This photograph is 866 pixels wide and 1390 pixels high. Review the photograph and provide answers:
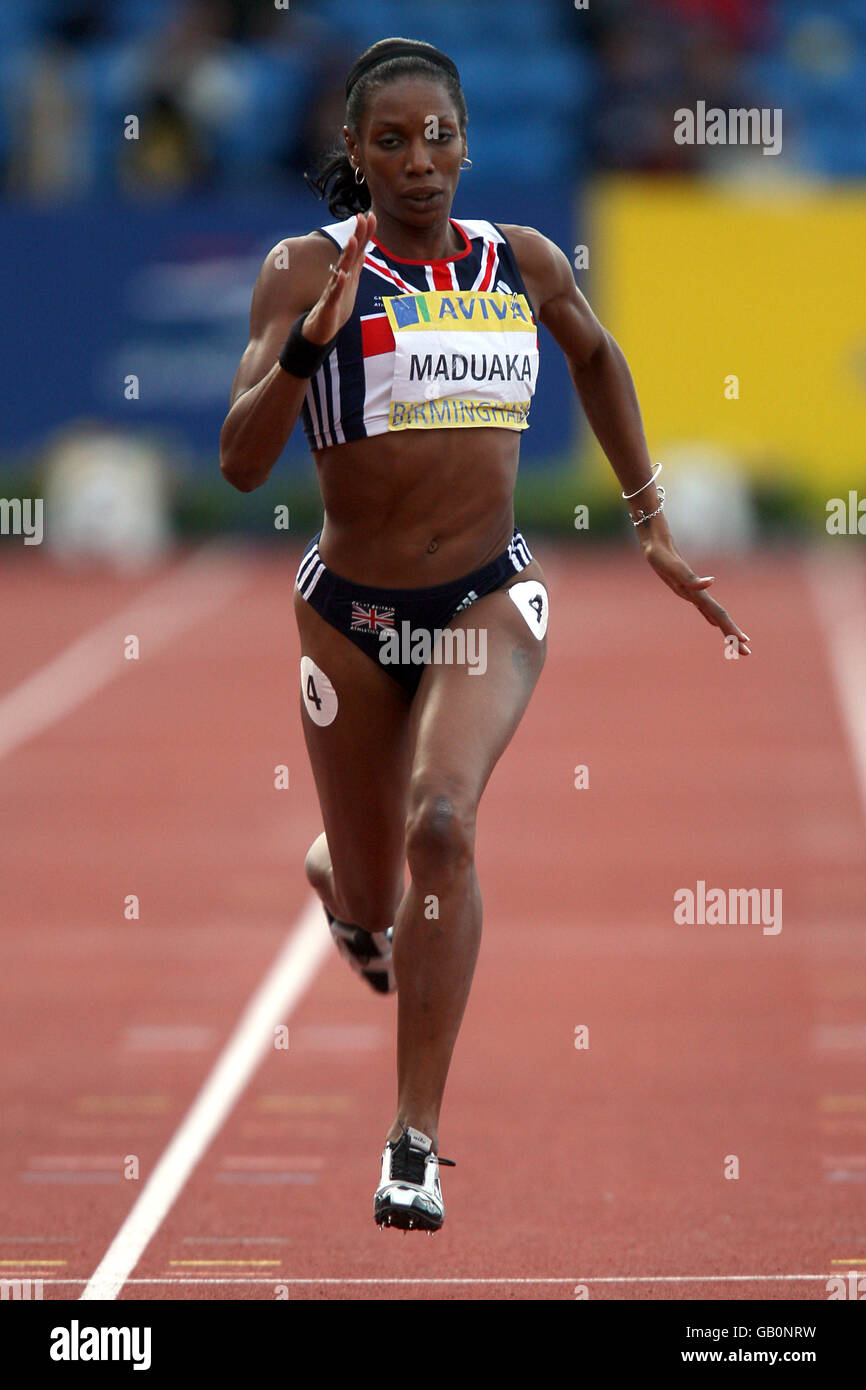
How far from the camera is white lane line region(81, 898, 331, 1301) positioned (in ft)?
16.7

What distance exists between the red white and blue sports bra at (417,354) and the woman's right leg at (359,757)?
0.48 meters

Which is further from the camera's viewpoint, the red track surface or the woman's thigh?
the red track surface

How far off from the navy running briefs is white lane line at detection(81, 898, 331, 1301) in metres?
1.47

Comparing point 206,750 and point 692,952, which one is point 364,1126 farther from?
point 206,750

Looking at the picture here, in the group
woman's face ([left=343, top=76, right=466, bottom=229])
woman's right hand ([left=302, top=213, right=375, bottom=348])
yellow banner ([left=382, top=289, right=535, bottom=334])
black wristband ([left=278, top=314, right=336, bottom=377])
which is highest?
woman's face ([left=343, top=76, right=466, bottom=229])

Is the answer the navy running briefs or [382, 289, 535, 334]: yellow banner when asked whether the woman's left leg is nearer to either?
the navy running briefs

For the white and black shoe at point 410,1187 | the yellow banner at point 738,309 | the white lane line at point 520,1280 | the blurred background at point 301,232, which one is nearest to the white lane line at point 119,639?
the blurred background at point 301,232

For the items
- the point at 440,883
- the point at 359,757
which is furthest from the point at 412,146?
the point at 440,883

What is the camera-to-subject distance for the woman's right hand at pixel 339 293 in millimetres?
4227

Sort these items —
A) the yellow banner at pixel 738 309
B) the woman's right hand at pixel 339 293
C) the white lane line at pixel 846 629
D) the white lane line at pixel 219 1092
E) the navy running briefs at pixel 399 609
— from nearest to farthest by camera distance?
the woman's right hand at pixel 339 293
the navy running briefs at pixel 399 609
the white lane line at pixel 219 1092
the white lane line at pixel 846 629
the yellow banner at pixel 738 309

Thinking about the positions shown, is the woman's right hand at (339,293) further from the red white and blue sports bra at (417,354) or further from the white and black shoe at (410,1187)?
the white and black shoe at (410,1187)

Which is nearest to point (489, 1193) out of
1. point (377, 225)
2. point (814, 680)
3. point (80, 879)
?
point (377, 225)

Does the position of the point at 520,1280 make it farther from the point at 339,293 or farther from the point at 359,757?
the point at 339,293

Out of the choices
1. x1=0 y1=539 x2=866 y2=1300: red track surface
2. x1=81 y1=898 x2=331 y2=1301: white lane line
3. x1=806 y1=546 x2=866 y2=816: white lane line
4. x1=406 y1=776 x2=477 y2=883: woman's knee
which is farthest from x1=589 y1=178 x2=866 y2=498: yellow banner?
x1=406 y1=776 x2=477 y2=883: woman's knee
